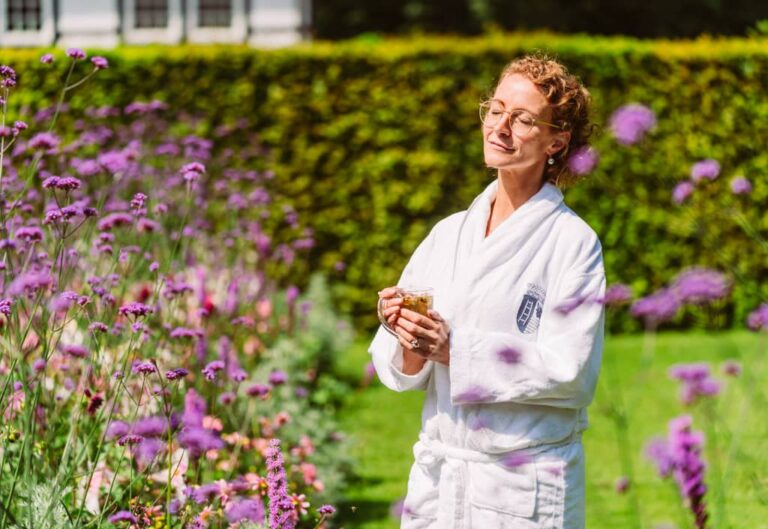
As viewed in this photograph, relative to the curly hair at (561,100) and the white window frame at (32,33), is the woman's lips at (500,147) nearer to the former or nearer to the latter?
the curly hair at (561,100)

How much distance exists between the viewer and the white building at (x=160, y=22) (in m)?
13.2

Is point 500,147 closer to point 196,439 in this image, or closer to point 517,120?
point 517,120

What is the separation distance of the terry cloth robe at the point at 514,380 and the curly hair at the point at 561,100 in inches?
4.5

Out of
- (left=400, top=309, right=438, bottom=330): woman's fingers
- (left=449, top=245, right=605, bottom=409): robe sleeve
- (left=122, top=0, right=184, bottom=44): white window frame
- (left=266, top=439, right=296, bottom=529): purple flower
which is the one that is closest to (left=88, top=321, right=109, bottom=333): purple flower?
(left=266, top=439, right=296, bottom=529): purple flower

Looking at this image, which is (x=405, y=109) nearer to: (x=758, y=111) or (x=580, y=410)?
(x=758, y=111)

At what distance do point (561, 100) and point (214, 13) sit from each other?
11942 mm

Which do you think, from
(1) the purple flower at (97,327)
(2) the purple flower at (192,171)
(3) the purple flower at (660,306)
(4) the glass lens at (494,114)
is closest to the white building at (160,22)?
(2) the purple flower at (192,171)

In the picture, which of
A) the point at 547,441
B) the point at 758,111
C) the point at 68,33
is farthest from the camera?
the point at 68,33

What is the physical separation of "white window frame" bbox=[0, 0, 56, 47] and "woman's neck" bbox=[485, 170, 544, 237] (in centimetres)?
1204

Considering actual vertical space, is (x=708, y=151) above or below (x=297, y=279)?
above

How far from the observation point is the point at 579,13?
811 inches

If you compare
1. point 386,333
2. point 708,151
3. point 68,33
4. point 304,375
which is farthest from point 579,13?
point 386,333

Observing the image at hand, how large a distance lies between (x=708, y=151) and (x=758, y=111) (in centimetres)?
51

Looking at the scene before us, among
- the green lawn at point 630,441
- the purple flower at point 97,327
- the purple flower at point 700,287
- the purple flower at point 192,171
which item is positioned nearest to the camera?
the purple flower at point 700,287
